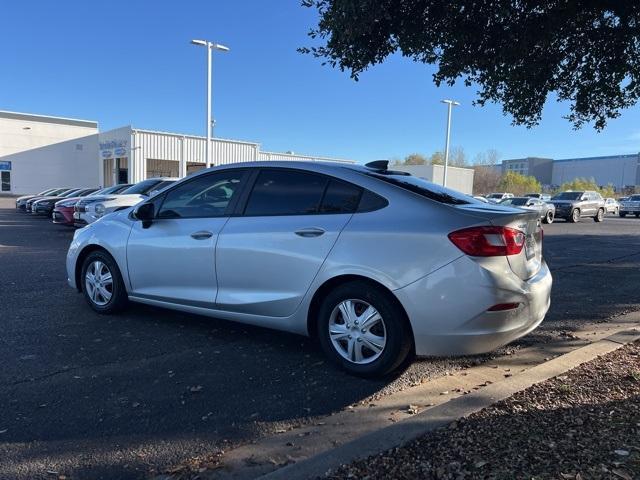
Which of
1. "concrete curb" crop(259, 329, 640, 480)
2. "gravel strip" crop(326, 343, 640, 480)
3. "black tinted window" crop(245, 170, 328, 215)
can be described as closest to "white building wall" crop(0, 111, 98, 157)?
"black tinted window" crop(245, 170, 328, 215)

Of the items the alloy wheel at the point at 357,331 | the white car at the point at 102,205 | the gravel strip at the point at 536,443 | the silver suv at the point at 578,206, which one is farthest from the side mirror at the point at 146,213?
the silver suv at the point at 578,206

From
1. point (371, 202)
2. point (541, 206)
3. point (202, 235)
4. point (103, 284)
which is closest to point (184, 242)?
point (202, 235)

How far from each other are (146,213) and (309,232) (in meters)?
2.01

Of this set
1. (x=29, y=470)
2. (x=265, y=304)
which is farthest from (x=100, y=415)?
(x=265, y=304)

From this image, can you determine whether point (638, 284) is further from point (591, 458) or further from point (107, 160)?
point (107, 160)

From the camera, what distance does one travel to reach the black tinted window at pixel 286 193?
4.33m

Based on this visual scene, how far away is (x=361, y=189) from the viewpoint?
4.13 metres

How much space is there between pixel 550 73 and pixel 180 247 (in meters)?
4.45

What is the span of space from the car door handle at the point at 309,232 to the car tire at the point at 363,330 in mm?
456

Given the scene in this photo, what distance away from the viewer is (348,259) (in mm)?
3914

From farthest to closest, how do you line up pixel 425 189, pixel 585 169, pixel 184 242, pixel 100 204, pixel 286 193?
1. pixel 585 169
2. pixel 100 204
3. pixel 184 242
4. pixel 286 193
5. pixel 425 189

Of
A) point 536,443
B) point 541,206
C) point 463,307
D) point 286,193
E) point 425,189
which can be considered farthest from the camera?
point 541,206

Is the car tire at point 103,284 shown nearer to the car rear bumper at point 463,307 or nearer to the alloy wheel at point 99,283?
the alloy wheel at point 99,283

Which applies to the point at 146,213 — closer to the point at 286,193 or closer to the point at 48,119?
the point at 286,193
